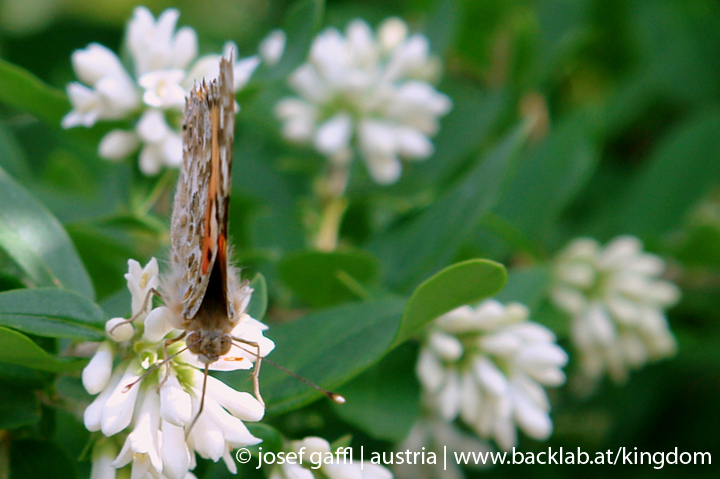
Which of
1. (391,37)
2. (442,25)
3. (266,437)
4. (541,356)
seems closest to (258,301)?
(266,437)

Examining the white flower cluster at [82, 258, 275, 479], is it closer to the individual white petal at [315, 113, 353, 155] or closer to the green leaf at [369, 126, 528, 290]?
the green leaf at [369, 126, 528, 290]

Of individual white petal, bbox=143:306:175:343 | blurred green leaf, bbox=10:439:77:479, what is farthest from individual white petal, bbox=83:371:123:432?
blurred green leaf, bbox=10:439:77:479

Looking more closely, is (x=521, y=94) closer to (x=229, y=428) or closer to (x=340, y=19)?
(x=340, y=19)

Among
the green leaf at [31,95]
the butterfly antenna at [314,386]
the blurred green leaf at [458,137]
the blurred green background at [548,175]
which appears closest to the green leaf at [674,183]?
the blurred green background at [548,175]

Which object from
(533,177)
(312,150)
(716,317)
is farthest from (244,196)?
(716,317)

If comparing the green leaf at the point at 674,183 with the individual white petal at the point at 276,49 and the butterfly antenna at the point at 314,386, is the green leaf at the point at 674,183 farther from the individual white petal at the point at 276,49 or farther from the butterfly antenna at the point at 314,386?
the butterfly antenna at the point at 314,386

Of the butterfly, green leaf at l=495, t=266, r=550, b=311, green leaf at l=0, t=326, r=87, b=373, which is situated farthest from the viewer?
green leaf at l=495, t=266, r=550, b=311

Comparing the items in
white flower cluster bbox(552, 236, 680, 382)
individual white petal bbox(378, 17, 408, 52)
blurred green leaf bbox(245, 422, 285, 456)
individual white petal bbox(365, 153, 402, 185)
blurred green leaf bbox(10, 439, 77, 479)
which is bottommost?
blurred green leaf bbox(10, 439, 77, 479)
